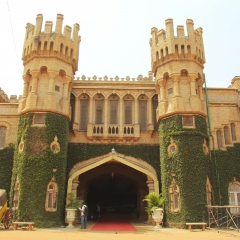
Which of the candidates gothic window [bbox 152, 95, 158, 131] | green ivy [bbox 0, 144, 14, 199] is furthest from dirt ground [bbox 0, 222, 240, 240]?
gothic window [bbox 152, 95, 158, 131]

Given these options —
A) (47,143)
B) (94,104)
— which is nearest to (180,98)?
(94,104)

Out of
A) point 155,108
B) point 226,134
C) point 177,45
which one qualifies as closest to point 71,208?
point 155,108

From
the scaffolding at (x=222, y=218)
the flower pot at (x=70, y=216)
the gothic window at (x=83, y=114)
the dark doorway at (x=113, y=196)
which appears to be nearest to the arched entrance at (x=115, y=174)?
the dark doorway at (x=113, y=196)

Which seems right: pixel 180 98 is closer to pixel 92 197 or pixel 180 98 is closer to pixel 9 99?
pixel 9 99

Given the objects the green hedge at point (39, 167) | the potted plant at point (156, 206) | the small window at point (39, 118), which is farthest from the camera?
the small window at point (39, 118)

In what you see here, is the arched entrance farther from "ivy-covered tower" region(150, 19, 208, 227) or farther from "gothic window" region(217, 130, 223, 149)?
"gothic window" region(217, 130, 223, 149)

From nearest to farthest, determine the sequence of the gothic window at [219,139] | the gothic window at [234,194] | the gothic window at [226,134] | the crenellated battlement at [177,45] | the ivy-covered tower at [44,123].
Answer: the ivy-covered tower at [44,123]
the gothic window at [234,194]
the gothic window at [219,139]
the crenellated battlement at [177,45]
the gothic window at [226,134]

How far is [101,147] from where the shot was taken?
22.5 meters

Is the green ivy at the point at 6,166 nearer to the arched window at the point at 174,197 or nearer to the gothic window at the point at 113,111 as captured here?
the gothic window at the point at 113,111

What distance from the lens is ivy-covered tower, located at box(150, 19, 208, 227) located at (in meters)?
19.1

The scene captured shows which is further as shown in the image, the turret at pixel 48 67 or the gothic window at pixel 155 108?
the gothic window at pixel 155 108

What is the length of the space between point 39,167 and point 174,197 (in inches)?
384

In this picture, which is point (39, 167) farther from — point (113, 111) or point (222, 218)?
point (222, 218)

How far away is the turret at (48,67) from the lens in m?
21.4
